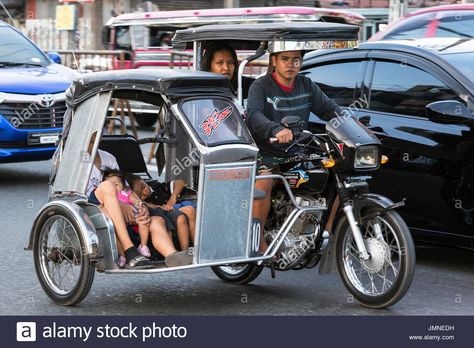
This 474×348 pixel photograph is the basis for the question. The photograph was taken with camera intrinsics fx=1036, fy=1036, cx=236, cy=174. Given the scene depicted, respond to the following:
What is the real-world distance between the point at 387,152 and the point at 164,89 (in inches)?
88.6

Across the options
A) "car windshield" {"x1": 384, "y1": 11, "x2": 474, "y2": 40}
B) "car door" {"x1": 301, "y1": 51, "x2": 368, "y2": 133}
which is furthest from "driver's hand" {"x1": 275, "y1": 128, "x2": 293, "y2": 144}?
"car windshield" {"x1": 384, "y1": 11, "x2": 474, "y2": 40}

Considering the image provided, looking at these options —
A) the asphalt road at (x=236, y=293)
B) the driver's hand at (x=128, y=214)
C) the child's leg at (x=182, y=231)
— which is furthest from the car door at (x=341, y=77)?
the driver's hand at (x=128, y=214)

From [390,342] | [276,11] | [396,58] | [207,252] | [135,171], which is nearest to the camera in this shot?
[390,342]

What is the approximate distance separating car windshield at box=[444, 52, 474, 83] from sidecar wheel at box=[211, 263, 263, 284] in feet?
6.85

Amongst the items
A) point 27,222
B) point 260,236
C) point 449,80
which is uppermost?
point 449,80

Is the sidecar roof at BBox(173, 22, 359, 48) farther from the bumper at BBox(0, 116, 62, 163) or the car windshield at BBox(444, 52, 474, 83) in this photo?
the bumper at BBox(0, 116, 62, 163)

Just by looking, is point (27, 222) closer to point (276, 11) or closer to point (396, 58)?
point (396, 58)

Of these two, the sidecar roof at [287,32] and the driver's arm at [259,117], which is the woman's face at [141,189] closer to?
the driver's arm at [259,117]

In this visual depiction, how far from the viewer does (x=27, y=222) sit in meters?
9.64

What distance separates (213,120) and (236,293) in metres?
1.39

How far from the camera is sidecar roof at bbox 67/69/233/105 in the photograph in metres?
6.12

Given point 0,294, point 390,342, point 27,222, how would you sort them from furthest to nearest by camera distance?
point 27,222, point 0,294, point 390,342

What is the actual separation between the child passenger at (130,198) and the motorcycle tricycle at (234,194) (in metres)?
0.15

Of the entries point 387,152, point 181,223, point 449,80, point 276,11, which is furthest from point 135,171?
point 276,11
